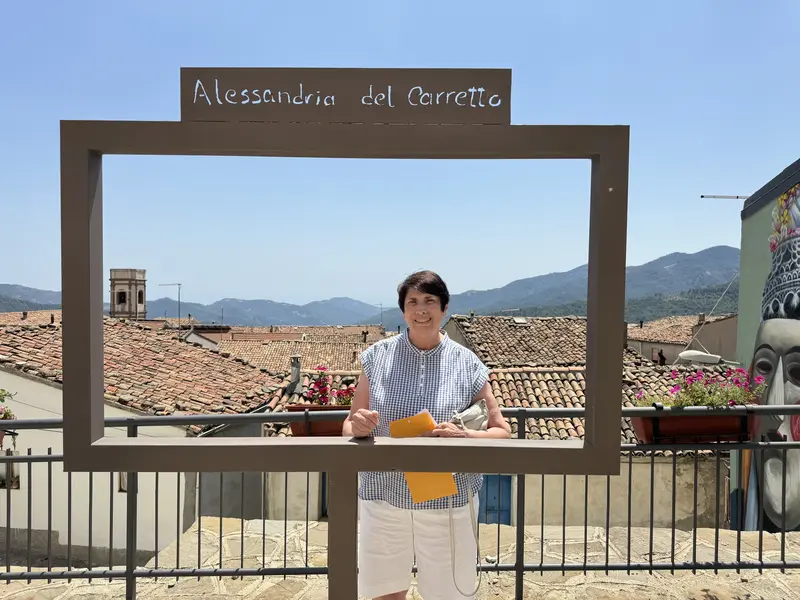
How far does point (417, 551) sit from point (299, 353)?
28.3 m

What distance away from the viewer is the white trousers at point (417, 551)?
2287mm

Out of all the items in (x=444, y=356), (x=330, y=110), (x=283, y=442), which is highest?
(x=330, y=110)

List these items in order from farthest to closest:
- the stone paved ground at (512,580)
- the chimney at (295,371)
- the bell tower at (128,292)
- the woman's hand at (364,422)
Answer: the bell tower at (128,292) < the chimney at (295,371) < the stone paved ground at (512,580) < the woman's hand at (364,422)

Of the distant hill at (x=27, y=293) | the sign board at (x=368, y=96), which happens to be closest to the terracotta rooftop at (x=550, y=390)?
the sign board at (x=368, y=96)

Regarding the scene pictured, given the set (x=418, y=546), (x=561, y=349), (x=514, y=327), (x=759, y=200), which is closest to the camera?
(x=418, y=546)

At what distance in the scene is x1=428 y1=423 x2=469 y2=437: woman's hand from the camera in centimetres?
220

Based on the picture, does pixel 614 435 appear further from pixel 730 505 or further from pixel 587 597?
pixel 730 505

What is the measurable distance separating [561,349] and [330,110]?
2121cm

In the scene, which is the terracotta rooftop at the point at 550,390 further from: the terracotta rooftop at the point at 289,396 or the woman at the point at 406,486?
the woman at the point at 406,486

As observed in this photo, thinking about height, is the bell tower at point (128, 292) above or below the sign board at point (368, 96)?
below

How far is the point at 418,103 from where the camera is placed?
6.63 feet

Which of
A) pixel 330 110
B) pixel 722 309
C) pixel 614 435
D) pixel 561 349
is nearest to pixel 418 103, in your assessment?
pixel 330 110

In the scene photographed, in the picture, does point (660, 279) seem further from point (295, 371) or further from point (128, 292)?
point (295, 371)

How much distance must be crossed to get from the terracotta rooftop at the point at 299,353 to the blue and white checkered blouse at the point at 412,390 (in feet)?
81.6
